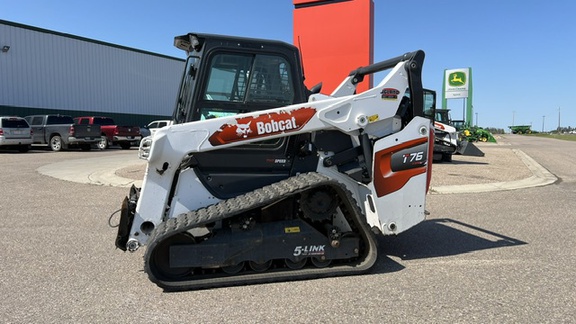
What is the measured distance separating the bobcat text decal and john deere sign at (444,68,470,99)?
43.4 meters

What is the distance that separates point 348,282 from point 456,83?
4472cm

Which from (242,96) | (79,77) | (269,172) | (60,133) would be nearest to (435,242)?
(269,172)

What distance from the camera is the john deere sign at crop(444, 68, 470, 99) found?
43.4 m

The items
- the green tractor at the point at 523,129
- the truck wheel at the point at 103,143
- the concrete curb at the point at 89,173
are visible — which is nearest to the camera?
the concrete curb at the point at 89,173

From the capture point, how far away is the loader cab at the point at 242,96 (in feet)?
13.8

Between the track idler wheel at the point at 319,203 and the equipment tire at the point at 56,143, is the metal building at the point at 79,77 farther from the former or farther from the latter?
the track idler wheel at the point at 319,203

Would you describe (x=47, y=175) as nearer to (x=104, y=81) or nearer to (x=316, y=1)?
(x=316, y=1)

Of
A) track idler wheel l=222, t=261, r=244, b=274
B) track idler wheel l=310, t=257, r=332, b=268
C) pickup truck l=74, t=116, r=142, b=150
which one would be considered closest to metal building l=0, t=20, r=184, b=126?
pickup truck l=74, t=116, r=142, b=150

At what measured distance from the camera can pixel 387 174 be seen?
14.5ft

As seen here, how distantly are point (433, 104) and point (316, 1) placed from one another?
25.3 ft

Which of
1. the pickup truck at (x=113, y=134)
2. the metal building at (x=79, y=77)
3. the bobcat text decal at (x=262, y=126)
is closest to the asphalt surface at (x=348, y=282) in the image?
the bobcat text decal at (x=262, y=126)

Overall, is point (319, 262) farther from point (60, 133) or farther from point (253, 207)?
point (60, 133)

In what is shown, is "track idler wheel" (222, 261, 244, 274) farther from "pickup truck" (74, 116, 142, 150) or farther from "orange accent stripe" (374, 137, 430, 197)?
"pickup truck" (74, 116, 142, 150)

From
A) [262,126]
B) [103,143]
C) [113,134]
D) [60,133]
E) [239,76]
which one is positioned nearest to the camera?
[262,126]
